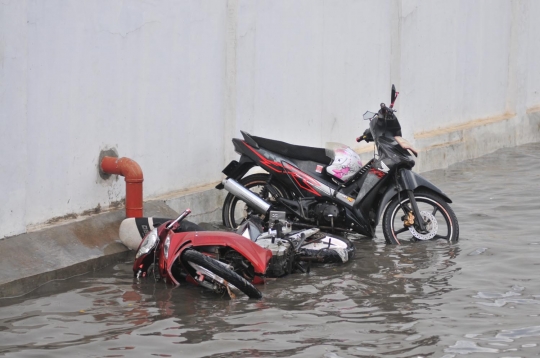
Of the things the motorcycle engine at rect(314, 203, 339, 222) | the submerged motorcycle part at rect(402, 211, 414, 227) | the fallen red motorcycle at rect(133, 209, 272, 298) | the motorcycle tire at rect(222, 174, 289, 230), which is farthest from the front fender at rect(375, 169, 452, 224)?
the fallen red motorcycle at rect(133, 209, 272, 298)

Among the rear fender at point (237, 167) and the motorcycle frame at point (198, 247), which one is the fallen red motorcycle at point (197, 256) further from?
the rear fender at point (237, 167)

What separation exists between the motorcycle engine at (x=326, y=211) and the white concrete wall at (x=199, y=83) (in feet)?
4.78

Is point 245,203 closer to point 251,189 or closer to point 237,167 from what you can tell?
point 251,189

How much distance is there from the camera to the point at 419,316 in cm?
592

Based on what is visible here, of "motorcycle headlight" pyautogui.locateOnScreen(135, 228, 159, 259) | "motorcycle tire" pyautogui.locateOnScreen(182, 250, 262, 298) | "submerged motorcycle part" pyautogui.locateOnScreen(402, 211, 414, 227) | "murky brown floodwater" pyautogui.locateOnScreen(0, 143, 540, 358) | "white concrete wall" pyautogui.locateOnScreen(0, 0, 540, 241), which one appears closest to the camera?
"murky brown floodwater" pyautogui.locateOnScreen(0, 143, 540, 358)

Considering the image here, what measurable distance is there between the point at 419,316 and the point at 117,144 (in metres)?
3.41

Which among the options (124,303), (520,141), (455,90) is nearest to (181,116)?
(124,303)

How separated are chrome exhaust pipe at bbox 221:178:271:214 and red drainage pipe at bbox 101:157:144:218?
1007mm

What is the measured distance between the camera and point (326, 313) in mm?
5984

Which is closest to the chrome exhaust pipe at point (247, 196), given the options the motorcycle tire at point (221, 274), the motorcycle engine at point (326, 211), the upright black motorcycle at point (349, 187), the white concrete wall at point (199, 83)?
the upright black motorcycle at point (349, 187)

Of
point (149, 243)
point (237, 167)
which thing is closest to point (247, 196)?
point (237, 167)

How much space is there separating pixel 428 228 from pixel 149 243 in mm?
2861

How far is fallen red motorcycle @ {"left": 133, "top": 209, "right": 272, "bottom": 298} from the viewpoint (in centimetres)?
636

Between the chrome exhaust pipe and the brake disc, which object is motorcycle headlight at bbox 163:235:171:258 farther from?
the brake disc
